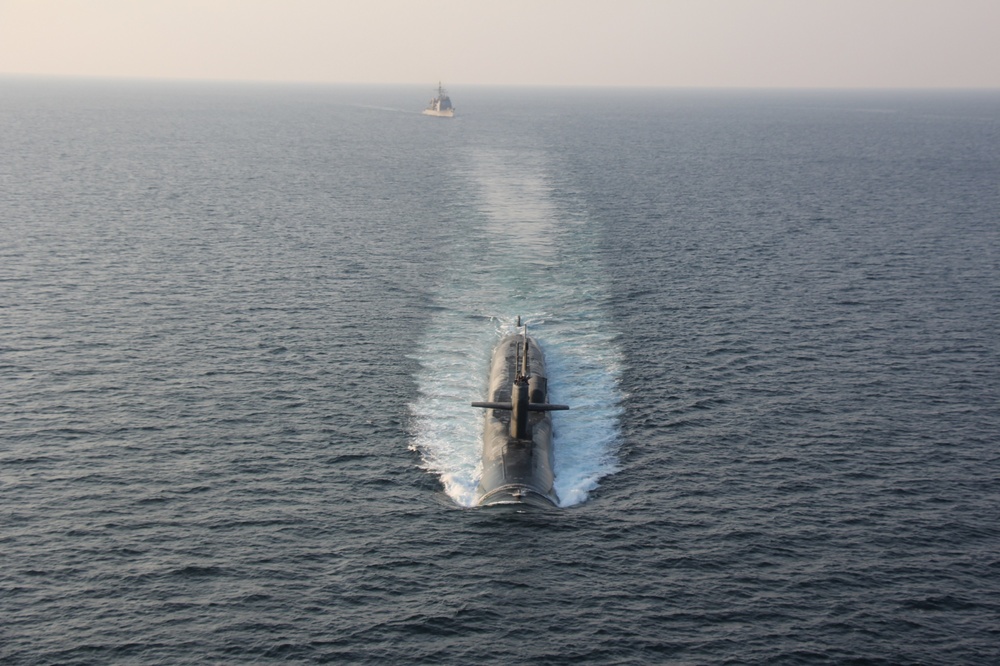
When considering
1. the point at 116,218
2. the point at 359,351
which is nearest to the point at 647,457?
the point at 359,351

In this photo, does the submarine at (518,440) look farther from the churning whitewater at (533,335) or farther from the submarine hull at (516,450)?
the churning whitewater at (533,335)

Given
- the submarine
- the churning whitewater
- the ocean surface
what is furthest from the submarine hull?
the ocean surface

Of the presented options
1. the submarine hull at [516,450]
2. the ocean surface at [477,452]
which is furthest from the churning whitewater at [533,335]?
the submarine hull at [516,450]

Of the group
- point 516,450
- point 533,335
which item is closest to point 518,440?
point 516,450

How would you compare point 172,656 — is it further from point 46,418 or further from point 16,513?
point 46,418

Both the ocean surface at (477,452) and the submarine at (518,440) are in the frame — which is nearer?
the ocean surface at (477,452)

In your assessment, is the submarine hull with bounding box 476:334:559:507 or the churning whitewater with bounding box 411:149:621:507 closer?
the submarine hull with bounding box 476:334:559:507

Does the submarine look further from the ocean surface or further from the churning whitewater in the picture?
the ocean surface
